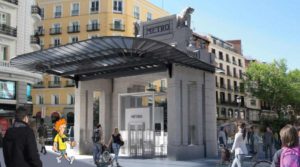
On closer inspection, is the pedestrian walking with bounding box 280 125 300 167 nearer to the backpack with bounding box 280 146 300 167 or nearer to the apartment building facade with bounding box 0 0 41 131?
the backpack with bounding box 280 146 300 167

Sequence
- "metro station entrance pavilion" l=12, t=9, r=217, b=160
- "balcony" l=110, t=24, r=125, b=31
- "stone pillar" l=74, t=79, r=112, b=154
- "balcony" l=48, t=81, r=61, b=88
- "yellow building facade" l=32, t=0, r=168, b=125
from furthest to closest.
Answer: "balcony" l=48, t=81, r=61, b=88 < "yellow building facade" l=32, t=0, r=168, b=125 < "balcony" l=110, t=24, r=125, b=31 < "stone pillar" l=74, t=79, r=112, b=154 < "metro station entrance pavilion" l=12, t=9, r=217, b=160

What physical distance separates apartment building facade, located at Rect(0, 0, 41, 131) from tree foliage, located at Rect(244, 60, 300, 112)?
A: 4580 centimetres

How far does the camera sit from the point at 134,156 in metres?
20.6

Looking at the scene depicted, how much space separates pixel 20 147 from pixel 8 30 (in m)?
27.9

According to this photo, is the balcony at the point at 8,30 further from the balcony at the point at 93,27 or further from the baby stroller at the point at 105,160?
the balcony at the point at 93,27

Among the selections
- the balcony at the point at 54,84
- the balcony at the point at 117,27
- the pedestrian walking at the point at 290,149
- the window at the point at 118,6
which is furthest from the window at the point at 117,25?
the pedestrian walking at the point at 290,149

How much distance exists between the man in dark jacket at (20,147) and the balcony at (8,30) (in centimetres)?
2712

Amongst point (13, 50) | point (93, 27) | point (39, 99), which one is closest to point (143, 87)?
point (13, 50)

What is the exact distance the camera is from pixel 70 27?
193ft

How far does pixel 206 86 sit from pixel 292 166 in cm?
1653

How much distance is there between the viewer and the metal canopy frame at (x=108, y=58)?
16047 millimetres

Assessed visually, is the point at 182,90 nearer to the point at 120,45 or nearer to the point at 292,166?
the point at 120,45

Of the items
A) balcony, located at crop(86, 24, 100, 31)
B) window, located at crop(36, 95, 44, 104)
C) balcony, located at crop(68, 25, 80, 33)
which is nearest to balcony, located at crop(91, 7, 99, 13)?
balcony, located at crop(86, 24, 100, 31)

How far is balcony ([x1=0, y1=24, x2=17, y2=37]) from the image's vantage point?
30.7 meters
